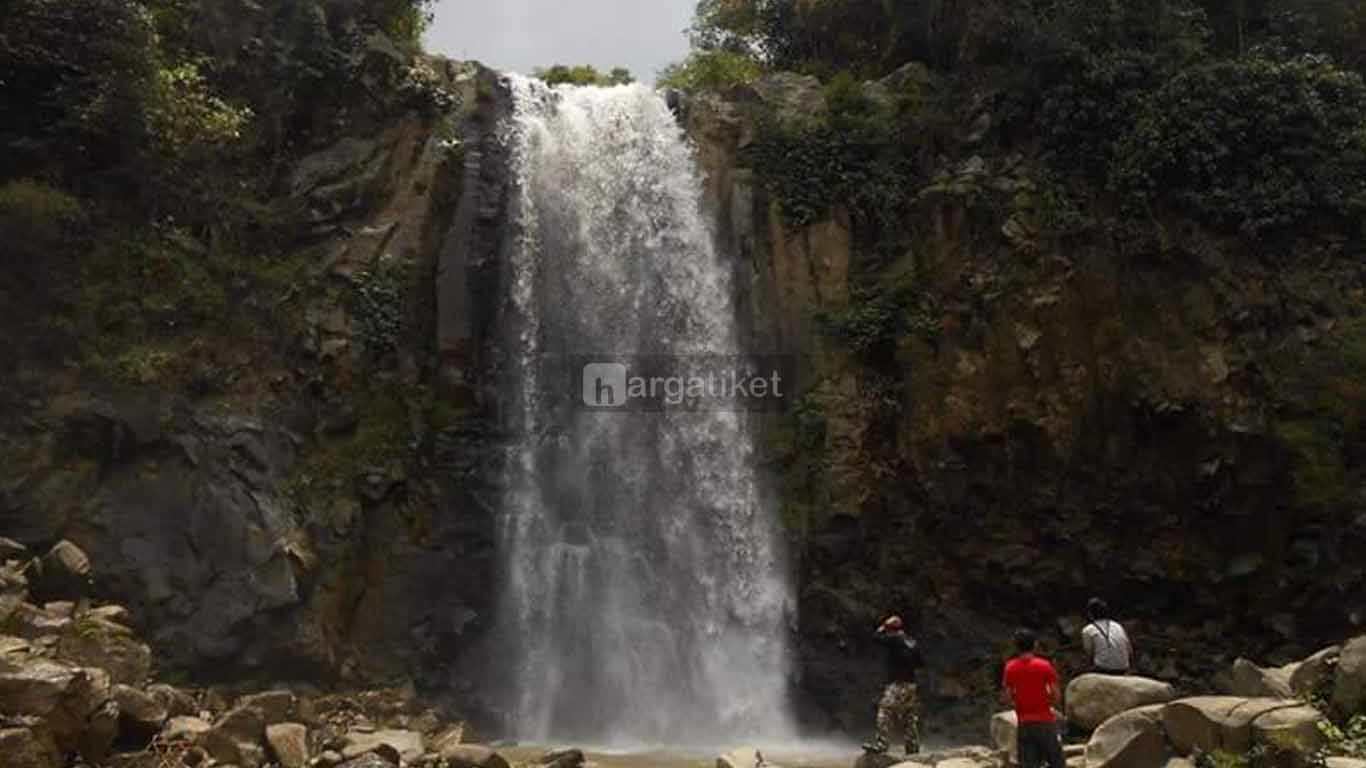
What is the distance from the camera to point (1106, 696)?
10969mm

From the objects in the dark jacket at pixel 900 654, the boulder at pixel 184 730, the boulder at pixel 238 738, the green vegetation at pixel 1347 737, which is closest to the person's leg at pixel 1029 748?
the green vegetation at pixel 1347 737

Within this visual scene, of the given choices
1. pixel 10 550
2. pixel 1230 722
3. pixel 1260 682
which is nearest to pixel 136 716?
pixel 10 550

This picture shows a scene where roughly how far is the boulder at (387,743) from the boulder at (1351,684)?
7.95 meters

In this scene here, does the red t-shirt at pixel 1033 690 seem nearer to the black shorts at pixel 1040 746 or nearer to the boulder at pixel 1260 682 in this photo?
the black shorts at pixel 1040 746

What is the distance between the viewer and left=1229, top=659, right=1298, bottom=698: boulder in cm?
1078

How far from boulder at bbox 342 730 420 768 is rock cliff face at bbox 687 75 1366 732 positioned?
7104 mm

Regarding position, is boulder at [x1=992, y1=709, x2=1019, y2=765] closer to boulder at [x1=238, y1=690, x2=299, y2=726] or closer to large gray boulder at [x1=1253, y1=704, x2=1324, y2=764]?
large gray boulder at [x1=1253, y1=704, x2=1324, y2=764]

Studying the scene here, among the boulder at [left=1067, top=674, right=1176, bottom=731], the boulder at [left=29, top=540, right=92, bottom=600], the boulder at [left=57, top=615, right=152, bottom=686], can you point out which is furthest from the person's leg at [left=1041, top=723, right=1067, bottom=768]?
the boulder at [left=29, top=540, right=92, bottom=600]

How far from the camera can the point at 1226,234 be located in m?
19.8

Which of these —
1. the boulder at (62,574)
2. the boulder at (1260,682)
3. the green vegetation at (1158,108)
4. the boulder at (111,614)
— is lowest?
the boulder at (1260,682)

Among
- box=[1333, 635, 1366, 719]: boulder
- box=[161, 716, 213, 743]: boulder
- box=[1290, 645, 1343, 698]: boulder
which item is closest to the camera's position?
box=[1333, 635, 1366, 719]: boulder

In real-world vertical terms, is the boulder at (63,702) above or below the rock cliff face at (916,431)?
below

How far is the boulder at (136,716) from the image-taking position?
11.6 m

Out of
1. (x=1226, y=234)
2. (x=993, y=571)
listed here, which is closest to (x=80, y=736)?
(x=993, y=571)
